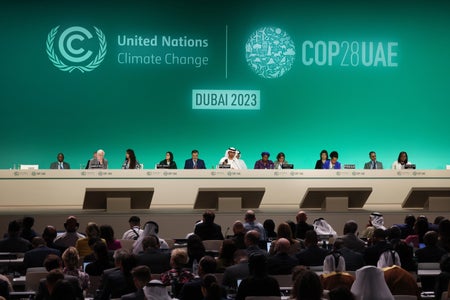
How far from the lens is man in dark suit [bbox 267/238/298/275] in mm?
8258

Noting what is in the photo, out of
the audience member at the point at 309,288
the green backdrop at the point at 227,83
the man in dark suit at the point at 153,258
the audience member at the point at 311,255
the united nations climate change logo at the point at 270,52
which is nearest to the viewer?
the audience member at the point at 309,288

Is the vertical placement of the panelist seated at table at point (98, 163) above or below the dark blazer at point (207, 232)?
above

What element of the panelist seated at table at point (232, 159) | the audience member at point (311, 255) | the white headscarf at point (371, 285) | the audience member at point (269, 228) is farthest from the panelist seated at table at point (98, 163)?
the white headscarf at point (371, 285)

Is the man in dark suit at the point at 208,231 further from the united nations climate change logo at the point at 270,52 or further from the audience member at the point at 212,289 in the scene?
the united nations climate change logo at the point at 270,52

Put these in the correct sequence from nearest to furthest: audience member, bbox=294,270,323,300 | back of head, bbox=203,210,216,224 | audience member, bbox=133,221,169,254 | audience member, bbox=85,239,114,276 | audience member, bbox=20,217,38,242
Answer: audience member, bbox=294,270,323,300 → audience member, bbox=85,239,114,276 → audience member, bbox=133,221,169,254 → audience member, bbox=20,217,38,242 → back of head, bbox=203,210,216,224

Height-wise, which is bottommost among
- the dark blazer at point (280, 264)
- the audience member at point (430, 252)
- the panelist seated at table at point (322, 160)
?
the dark blazer at point (280, 264)

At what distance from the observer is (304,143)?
18516 millimetres

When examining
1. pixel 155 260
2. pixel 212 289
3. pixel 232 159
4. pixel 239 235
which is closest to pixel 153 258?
pixel 155 260

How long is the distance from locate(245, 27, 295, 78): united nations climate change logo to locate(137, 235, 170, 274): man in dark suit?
1033 cm

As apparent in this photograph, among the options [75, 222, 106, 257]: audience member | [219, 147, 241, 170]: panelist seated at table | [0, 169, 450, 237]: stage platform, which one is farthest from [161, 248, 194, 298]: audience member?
[219, 147, 241, 170]: panelist seated at table

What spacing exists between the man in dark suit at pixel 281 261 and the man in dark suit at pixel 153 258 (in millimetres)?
1058

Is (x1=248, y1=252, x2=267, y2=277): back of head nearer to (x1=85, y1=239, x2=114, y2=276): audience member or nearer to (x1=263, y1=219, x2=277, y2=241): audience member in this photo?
(x1=85, y1=239, x2=114, y2=276): audience member

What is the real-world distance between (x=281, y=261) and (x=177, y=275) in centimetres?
127

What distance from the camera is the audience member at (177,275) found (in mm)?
7348
